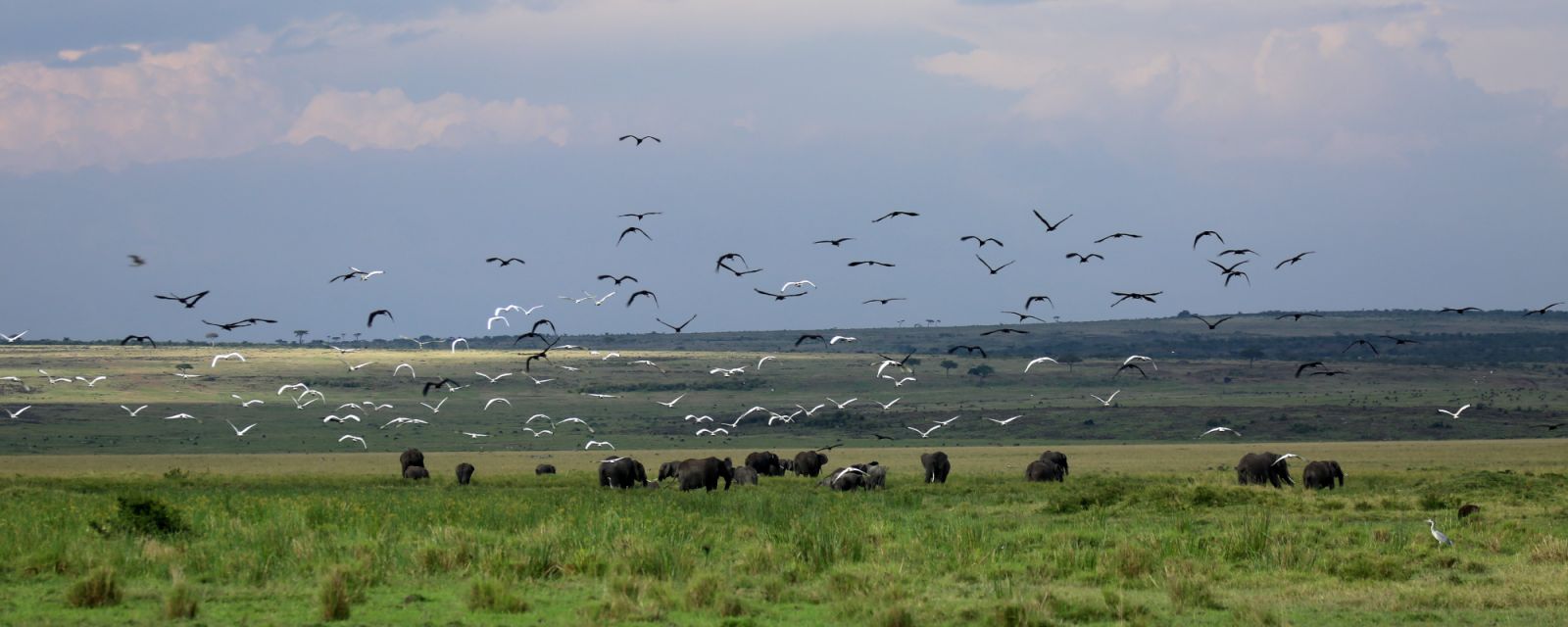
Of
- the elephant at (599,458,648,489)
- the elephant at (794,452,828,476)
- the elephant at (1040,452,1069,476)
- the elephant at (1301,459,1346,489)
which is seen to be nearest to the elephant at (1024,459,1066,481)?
the elephant at (1040,452,1069,476)

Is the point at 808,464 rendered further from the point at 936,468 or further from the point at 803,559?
the point at 803,559

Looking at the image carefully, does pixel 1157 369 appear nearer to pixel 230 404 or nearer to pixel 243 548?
pixel 230 404

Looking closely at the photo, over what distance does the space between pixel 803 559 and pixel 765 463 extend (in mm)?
24508

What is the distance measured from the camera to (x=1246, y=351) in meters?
128

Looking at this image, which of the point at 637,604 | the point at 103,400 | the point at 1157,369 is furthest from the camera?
the point at 1157,369

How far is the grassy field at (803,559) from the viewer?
15.6 meters

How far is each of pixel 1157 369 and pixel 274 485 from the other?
3353 inches

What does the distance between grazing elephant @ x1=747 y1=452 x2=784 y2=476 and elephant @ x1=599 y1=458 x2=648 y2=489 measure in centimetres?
696

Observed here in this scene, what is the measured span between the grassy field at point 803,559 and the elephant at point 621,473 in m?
5.33

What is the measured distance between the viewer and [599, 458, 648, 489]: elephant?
36312 millimetres

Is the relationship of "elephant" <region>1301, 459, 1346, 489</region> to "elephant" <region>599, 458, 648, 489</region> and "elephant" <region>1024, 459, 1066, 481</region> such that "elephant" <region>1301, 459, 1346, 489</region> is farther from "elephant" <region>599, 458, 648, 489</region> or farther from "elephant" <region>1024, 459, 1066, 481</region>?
"elephant" <region>599, 458, 648, 489</region>

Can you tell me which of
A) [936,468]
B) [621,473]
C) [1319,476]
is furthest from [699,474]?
[1319,476]

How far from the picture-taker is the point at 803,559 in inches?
758

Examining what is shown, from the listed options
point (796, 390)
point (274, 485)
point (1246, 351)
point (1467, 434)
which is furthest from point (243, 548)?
point (1246, 351)
